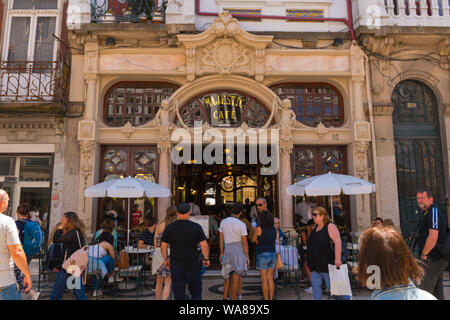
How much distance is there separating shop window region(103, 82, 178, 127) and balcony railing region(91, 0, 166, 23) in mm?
2003

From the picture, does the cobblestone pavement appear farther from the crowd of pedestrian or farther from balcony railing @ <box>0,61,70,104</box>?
balcony railing @ <box>0,61,70,104</box>

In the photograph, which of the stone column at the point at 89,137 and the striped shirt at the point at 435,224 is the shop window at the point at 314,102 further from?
the striped shirt at the point at 435,224

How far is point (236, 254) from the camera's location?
6.03 m

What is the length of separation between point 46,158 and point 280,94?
7.71 m

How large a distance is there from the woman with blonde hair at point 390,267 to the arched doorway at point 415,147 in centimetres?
921

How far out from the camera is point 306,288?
290 inches

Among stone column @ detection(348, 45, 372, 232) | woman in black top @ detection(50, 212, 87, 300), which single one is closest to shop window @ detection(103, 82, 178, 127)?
woman in black top @ detection(50, 212, 87, 300)

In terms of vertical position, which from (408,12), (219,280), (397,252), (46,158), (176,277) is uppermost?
(408,12)

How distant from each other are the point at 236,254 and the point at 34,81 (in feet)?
28.7

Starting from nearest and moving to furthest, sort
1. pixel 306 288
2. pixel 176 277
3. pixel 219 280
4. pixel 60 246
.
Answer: pixel 176 277
pixel 60 246
pixel 306 288
pixel 219 280

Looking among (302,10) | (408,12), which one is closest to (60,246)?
(302,10)

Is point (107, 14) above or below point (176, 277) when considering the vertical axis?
above

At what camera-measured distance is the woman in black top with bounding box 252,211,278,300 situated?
604 cm

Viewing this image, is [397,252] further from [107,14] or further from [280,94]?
[107,14]
